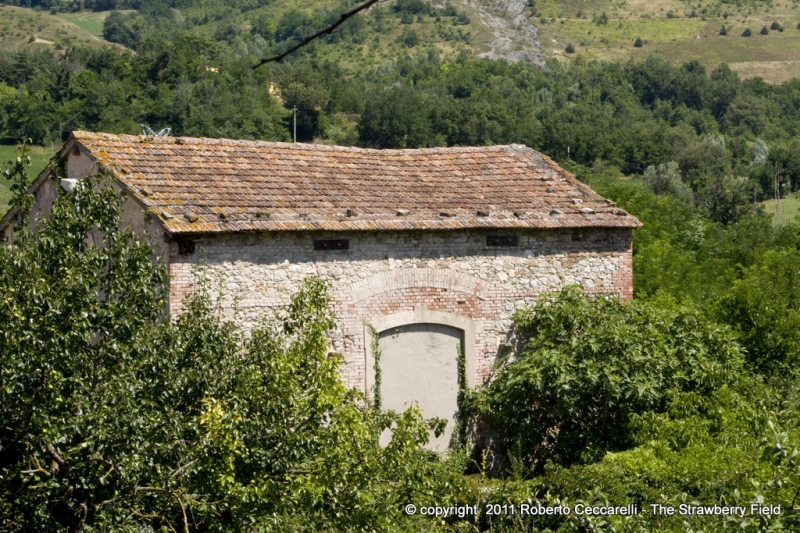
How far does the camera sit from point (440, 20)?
119812mm

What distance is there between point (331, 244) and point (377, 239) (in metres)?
0.63

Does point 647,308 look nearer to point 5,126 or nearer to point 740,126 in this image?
point 5,126

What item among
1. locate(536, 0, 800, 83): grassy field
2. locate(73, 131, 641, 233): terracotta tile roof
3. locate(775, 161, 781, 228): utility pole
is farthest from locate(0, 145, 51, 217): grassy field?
locate(536, 0, 800, 83): grassy field

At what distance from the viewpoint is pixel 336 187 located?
12.5 m

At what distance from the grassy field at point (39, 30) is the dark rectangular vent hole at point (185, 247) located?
3659 inches

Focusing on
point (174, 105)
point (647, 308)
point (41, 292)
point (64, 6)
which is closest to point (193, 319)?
point (41, 292)

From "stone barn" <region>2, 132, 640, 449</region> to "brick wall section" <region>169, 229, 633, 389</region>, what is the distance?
0.02 meters

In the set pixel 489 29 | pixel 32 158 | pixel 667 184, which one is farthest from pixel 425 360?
pixel 489 29

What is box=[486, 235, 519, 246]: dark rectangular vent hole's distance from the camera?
12375 mm

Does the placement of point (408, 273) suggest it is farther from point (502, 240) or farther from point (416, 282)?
point (502, 240)

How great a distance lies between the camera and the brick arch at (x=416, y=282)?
11.7 metres

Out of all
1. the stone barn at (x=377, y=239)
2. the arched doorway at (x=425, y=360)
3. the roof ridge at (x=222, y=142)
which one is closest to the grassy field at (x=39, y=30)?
the roof ridge at (x=222, y=142)

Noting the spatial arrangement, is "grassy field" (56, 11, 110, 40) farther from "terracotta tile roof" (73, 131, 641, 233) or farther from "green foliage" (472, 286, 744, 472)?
"green foliage" (472, 286, 744, 472)

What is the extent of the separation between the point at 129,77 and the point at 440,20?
78253 mm
